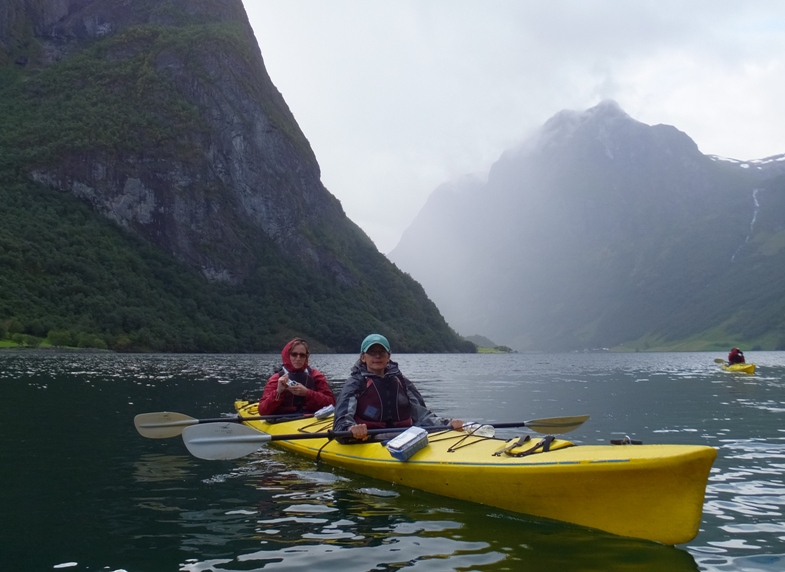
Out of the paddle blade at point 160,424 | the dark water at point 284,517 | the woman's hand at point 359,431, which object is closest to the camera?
the dark water at point 284,517

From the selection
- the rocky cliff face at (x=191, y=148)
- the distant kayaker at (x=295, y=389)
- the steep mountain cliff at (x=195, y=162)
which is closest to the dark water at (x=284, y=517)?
the distant kayaker at (x=295, y=389)

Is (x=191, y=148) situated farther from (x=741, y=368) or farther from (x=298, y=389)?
(x=298, y=389)

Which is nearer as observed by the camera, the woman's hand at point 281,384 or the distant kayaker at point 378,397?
the distant kayaker at point 378,397

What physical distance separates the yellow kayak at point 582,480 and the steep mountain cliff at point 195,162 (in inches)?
3738

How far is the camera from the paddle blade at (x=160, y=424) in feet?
39.2

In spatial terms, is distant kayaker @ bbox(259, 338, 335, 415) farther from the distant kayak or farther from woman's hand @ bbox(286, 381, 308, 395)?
the distant kayak

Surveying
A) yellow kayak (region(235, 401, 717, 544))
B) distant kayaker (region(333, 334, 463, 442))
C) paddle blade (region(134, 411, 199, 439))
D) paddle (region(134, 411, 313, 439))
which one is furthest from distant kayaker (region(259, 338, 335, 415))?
yellow kayak (region(235, 401, 717, 544))

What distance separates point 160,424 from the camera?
12.0 metres

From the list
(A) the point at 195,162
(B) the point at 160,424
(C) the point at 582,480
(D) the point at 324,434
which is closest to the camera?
(C) the point at 582,480

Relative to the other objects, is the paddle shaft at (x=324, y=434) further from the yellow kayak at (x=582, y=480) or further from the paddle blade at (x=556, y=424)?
the yellow kayak at (x=582, y=480)

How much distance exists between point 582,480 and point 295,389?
798 centimetres

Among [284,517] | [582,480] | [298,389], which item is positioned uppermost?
[298,389]

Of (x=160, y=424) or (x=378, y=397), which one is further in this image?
(x=160, y=424)

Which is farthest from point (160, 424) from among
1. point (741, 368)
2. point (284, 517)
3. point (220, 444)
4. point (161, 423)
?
point (741, 368)
